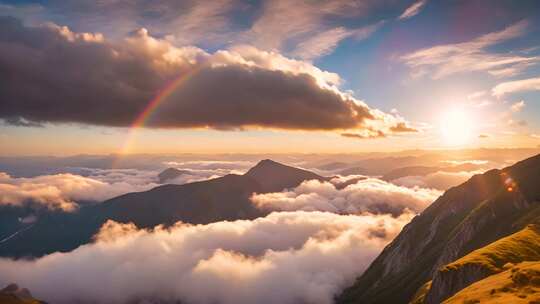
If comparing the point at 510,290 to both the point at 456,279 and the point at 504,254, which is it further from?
the point at 504,254

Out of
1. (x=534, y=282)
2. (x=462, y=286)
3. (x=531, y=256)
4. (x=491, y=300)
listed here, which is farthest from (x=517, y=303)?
(x=531, y=256)

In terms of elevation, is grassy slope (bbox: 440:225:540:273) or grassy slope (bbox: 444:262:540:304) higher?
grassy slope (bbox: 444:262:540:304)

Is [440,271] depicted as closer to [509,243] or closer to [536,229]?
[509,243]

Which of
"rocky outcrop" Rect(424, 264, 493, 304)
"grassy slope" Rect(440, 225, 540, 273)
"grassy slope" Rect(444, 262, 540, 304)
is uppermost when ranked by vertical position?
"grassy slope" Rect(444, 262, 540, 304)

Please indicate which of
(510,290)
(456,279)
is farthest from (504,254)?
(510,290)

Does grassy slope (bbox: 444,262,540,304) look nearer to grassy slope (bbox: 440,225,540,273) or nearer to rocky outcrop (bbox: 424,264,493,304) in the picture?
rocky outcrop (bbox: 424,264,493,304)

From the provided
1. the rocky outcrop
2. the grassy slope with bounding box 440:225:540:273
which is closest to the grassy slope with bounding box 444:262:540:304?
the rocky outcrop

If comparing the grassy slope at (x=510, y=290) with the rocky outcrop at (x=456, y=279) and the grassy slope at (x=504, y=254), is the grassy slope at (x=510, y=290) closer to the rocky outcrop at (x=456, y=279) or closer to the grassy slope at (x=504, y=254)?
the rocky outcrop at (x=456, y=279)

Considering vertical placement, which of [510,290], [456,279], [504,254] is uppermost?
[510,290]
